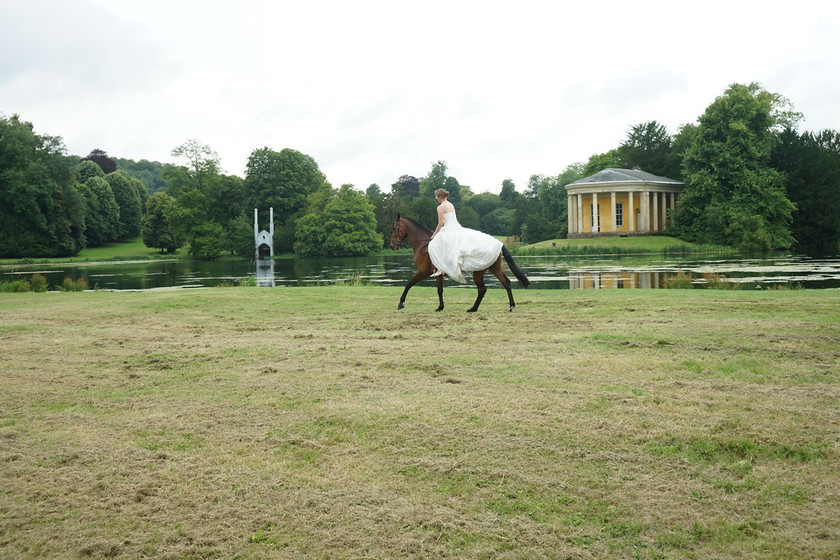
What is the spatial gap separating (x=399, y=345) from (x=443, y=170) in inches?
5075

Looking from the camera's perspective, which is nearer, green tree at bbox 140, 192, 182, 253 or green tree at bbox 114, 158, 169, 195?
green tree at bbox 140, 192, 182, 253

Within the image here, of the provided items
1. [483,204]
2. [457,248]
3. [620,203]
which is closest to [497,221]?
[483,204]

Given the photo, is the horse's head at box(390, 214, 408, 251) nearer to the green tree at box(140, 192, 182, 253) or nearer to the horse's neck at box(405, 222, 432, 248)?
the horse's neck at box(405, 222, 432, 248)

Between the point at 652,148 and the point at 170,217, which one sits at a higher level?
the point at 652,148

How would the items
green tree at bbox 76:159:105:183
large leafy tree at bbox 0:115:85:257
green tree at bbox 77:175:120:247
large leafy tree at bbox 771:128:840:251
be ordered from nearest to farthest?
large leafy tree at bbox 771:128:840:251, large leafy tree at bbox 0:115:85:257, green tree at bbox 77:175:120:247, green tree at bbox 76:159:105:183

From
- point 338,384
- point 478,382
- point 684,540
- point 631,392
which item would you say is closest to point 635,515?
point 684,540

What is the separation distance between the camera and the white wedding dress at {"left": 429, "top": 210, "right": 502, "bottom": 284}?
38.8ft

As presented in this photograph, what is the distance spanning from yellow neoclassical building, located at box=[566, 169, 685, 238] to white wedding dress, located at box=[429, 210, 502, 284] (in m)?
55.0

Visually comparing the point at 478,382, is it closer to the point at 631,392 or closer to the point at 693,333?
the point at 631,392

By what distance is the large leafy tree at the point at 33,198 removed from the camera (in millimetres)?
67562

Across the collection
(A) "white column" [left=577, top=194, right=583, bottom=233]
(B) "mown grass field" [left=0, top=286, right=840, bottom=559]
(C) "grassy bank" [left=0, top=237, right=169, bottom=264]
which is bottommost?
(B) "mown grass field" [left=0, top=286, right=840, bottom=559]

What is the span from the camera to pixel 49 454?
429 cm

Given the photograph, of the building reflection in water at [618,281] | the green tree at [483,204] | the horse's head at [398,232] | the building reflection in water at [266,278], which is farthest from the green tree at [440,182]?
the horse's head at [398,232]

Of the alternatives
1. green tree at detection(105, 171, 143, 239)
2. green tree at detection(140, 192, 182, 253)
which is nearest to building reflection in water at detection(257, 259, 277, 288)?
green tree at detection(140, 192, 182, 253)
